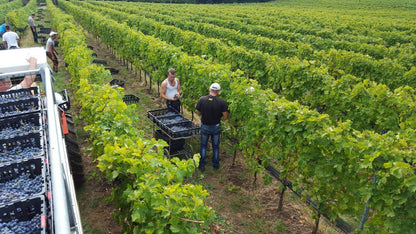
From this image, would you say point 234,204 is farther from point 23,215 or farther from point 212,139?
point 23,215

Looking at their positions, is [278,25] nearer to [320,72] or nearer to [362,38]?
[362,38]

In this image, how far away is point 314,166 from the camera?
14.8 feet

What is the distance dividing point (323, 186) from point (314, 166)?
0.33 metres

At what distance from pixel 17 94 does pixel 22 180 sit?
2.51 m

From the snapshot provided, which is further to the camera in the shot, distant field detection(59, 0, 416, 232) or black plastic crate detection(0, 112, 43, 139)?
distant field detection(59, 0, 416, 232)

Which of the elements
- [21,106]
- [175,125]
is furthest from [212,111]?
[21,106]

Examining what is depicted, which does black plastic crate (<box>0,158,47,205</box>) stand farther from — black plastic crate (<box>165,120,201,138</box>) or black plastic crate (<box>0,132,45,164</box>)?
black plastic crate (<box>165,120,201,138</box>)

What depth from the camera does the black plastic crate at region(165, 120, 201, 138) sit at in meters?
6.10

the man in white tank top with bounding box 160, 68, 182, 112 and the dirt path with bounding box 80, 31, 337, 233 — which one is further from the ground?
the man in white tank top with bounding box 160, 68, 182, 112

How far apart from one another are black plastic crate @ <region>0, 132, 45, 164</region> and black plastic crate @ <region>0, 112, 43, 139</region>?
4.0 inches

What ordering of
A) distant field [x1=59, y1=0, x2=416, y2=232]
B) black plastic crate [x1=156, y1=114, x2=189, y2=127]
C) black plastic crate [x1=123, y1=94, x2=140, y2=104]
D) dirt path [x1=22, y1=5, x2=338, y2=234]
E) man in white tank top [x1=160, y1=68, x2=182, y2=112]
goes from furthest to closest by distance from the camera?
black plastic crate [x1=123, y1=94, x2=140, y2=104] → man in white tank top [x1=160, y1=68, x2=182, y2=112] → black plastic crate [x1=156, y1=114, x2=189, y2=127] → dirt path [x1=22, y1=5, x2=338, y2=234] → distant field [x1=59, y1=0, x2=416, y2=232]

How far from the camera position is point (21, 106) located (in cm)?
429

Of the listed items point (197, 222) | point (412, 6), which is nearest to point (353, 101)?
point (197, 222)

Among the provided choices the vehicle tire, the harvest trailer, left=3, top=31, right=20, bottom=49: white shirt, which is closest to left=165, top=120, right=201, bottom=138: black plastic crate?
the vehicle tire
